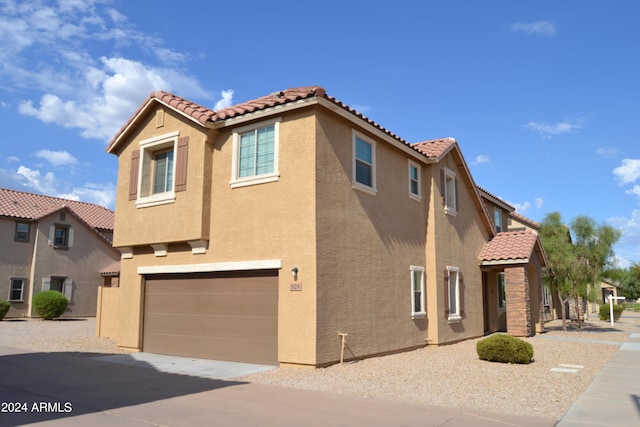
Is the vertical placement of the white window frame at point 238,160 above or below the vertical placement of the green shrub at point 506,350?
above

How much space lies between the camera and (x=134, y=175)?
53.1 ft

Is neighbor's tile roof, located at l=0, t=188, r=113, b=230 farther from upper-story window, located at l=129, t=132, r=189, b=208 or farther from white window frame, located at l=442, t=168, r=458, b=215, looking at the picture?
white window frame, located at l=442, t=168, r=458, b=215

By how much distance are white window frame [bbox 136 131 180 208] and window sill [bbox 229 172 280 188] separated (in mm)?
Result: 2240

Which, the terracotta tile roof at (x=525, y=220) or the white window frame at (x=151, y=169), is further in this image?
the terracotta tile roof at (x=525, y=220)

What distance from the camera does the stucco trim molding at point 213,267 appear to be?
12875 millimetres

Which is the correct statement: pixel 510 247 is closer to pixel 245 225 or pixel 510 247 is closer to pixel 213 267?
pixel 245 225

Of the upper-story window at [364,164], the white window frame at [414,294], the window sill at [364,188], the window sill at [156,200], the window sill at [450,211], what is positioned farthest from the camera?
the window sill at [450,211]

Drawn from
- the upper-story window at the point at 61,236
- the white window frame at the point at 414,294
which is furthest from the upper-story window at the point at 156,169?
the upper-story window at the point at 61,236

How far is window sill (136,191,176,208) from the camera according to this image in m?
15.0

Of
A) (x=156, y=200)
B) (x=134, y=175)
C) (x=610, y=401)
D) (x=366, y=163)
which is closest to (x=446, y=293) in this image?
(x=366, y=163)

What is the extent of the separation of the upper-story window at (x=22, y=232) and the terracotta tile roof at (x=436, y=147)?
26.0 metres

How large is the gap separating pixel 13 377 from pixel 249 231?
613 cm

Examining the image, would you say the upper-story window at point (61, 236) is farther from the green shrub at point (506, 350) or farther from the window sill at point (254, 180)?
the green shrub at point (506, 350)

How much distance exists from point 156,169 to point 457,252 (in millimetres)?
11334
